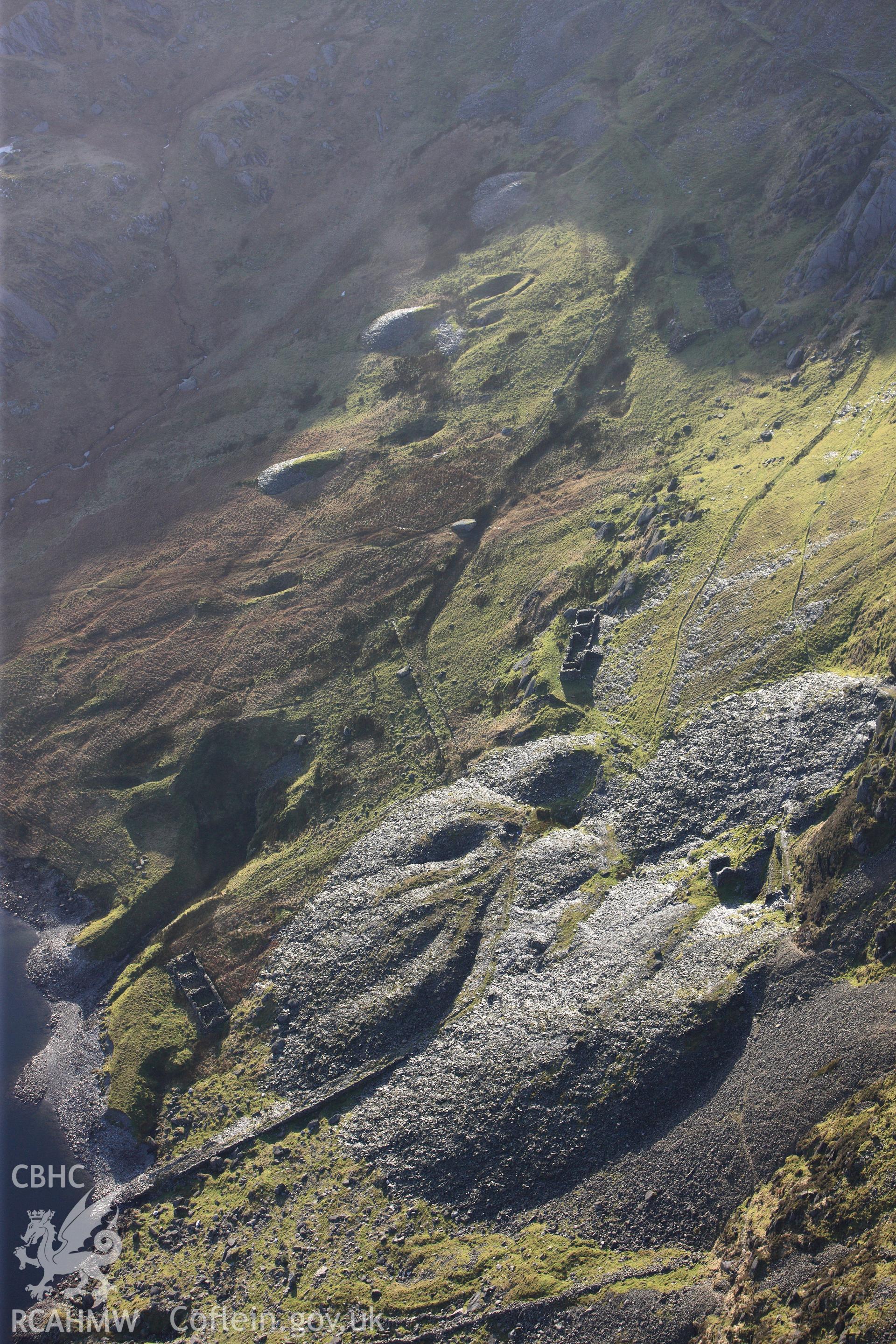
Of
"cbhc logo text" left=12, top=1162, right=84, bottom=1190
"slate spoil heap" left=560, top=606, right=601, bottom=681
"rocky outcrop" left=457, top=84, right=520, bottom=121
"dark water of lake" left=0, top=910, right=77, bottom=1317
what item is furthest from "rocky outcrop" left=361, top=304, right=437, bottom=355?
"cbhc logo text" left=12, top=1162, right=84, bottom=1190

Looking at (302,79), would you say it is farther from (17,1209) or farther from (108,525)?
(17,1209)

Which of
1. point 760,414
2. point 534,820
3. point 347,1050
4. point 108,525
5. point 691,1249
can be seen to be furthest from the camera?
point 108,525

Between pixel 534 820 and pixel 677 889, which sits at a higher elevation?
pixel 534 820

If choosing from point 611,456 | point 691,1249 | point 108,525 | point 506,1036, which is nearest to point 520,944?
point 506,1036
